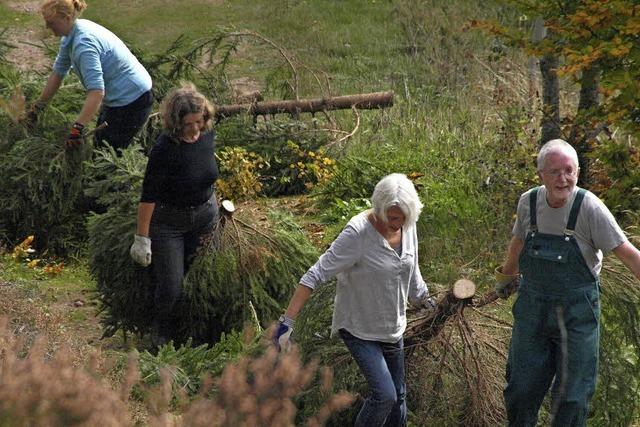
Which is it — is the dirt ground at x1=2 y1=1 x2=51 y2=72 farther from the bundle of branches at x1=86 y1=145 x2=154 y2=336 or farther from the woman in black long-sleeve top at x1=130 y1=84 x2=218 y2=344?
the woman in black long-sleeve top at x1=130 y1=84 x2=218 y2=344

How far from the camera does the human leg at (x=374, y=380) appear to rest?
5.33 meters

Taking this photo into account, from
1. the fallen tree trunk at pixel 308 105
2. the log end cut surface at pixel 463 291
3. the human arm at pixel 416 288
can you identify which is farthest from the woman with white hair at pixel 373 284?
the fallen tree trunk at pixel 308 105

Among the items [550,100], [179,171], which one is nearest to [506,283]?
[179,171]

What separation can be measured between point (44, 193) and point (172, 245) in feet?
7.73

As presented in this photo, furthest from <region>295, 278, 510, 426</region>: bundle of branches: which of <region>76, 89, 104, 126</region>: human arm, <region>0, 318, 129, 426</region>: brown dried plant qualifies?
<region>76, 89, 104, 126</region>: human arm

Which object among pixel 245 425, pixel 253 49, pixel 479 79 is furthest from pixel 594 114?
pixel 253 49

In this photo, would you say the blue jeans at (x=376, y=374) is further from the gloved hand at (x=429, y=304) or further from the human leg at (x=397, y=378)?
the gloved hand at (x=429, y=304)

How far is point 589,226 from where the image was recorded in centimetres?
502

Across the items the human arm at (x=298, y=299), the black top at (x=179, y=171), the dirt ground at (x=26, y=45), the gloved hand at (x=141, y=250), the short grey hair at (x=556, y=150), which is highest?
the short grey hair at (x=556, y=150)

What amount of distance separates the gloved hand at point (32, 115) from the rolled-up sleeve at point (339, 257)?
4.16 m

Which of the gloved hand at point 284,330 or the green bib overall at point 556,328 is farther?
the gloved hand at point 284,330

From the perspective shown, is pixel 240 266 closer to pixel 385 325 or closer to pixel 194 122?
pixel 194 122

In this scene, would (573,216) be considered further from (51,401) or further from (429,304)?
(51,401)

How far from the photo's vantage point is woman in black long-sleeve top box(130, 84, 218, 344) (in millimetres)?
6453
